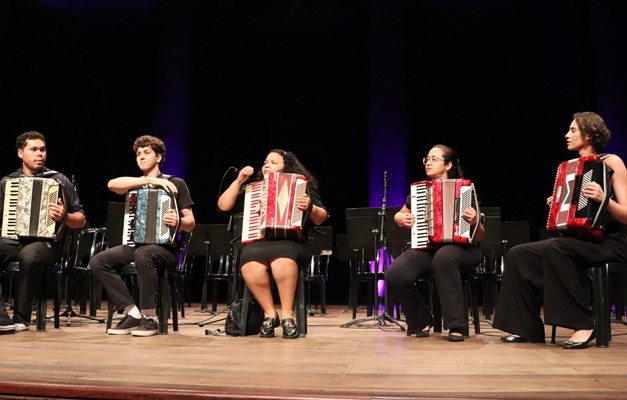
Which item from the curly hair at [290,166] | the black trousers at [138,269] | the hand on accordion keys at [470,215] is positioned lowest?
the black trousers at [138,269]

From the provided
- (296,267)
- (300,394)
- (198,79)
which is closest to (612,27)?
(198,79)

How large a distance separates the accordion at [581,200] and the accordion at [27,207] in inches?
118

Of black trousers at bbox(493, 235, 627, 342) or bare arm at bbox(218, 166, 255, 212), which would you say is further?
bare arm at bbox(218, 166, 255, 212)

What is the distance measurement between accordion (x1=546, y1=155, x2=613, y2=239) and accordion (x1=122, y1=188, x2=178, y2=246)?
2196mm

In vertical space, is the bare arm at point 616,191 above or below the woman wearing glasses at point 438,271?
above

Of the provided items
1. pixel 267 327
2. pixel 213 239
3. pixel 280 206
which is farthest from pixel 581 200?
pixel 213 239

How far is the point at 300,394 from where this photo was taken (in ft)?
6.54

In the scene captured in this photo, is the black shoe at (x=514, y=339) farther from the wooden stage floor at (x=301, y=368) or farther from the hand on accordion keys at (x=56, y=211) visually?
the hand on accordion keys at (x=56, y=211)

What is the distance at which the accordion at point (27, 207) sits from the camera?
13.8ft

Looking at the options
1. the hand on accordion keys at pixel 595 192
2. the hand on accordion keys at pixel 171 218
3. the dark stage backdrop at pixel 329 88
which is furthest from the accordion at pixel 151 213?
the dark stage backdrop at pixel 329 88

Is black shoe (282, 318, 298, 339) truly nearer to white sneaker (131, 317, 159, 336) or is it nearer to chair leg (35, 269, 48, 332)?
white sneaker (131, 317, 159, 336)

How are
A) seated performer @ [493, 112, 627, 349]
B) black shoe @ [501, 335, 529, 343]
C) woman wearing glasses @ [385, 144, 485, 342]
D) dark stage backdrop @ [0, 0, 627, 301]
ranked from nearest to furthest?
seated performer @ [493, 112, 627, 349]
black shoe @ [501, 335, 529, 343]
woman wearing glasses @ [385, 144, 485, 342]
dark stage backdrop @ [0, 0, 627, 301]

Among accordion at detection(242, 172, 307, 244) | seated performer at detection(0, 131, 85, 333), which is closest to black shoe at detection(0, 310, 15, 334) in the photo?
seated performer at detection(0, 131, 85, 333)

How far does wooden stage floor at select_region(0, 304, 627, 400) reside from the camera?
2.07 m
